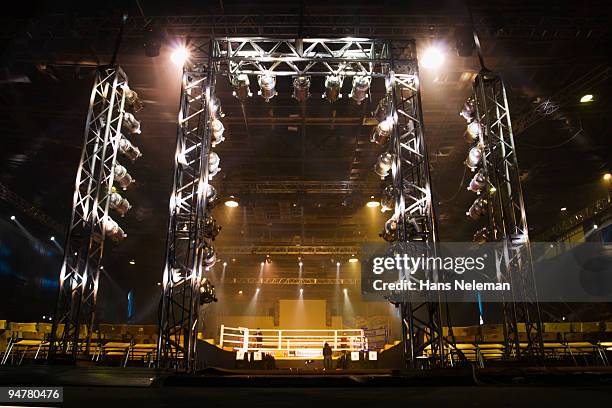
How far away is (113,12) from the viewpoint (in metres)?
10.3

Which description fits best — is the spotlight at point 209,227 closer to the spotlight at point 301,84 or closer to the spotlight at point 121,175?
the spotlight at point 121,175

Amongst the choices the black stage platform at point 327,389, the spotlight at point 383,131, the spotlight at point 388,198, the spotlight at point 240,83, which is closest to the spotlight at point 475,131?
the spotlight at point 383,131

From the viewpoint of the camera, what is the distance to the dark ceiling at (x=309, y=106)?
33.8 ft

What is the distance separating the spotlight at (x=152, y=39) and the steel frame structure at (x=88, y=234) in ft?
2.67

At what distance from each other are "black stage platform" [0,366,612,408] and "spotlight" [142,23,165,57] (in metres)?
7.21

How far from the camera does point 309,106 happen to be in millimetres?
12906

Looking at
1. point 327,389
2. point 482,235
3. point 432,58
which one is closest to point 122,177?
point 432,58

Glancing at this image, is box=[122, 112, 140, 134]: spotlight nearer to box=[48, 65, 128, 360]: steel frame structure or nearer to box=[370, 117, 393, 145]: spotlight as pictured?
box=[48, 65, 128, 360]: steel frame structure

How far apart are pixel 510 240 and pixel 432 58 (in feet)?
15.0

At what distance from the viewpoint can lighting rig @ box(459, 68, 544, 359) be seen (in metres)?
9.21

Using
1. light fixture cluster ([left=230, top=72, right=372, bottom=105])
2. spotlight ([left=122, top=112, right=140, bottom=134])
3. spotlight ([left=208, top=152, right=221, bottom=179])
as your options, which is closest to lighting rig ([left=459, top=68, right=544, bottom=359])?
light fixture cluster ([left=230, top=72, right=372, bottom=105])

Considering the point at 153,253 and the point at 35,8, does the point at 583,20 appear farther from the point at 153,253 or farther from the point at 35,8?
the point at 153,253

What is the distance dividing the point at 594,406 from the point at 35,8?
12.0 metres

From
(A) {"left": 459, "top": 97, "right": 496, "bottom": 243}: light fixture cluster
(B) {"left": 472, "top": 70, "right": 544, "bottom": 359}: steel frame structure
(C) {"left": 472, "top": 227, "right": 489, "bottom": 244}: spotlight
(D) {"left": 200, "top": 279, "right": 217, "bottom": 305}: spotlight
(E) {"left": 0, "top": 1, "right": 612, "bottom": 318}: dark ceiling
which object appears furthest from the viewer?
(C) {"left": 472, "top": 227, "right": 489, "bottom": 244}: spotlight
